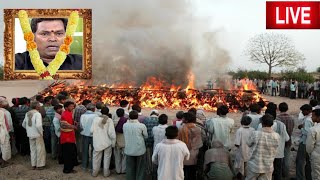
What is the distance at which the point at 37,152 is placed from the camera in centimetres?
812

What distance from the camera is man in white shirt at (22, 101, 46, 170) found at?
7.96 m

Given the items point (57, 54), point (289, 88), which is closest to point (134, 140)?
point (57, 54)

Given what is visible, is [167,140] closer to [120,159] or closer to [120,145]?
[120,145]

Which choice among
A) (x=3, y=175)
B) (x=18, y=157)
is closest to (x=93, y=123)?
(x=3, y=175)

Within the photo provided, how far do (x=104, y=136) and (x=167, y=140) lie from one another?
238cm

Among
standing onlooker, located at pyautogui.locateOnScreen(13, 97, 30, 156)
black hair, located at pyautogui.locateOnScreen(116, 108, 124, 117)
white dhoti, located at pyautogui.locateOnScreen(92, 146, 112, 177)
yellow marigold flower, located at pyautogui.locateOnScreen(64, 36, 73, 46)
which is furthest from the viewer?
yellow marigold flower, located at pyautogui.locateOnScreen(64, 36, 73, 46)

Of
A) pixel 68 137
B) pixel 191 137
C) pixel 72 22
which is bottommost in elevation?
pixel 68 137

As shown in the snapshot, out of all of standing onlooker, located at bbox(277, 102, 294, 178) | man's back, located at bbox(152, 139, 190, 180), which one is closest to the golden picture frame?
standing onlooker, located at bbox(277, 102, 294, 178)

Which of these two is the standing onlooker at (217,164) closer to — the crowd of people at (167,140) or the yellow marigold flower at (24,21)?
the crowd of people at (167,140)

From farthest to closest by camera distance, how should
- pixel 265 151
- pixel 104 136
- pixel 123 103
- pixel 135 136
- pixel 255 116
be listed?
pixel 123 103
pixel 104 136
pixel 255 116
pixel 135 136
pixel 265 151

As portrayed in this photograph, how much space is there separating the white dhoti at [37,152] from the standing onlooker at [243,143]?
14.2 feet

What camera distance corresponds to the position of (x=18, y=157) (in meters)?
9.23

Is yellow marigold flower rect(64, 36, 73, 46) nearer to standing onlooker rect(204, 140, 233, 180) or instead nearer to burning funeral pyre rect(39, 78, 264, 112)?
burning funeral pyre rect(39, 78, 264, 112)

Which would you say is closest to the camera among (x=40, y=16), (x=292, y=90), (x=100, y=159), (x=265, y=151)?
(x=265, y=151)
